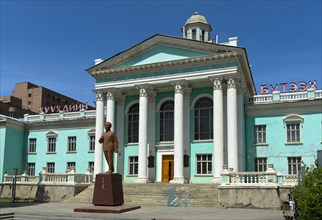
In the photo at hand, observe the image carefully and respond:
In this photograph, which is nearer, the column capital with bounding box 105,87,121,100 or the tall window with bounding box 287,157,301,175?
the tall window with bounding box 287,157,301,175

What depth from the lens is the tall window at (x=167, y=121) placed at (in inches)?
1375

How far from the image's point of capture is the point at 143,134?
33.2 metres

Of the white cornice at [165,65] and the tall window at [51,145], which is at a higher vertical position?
the white cornice at [165,65]

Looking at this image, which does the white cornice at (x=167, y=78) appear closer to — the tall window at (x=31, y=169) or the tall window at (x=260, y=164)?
the tall window at (x=260, y=164)

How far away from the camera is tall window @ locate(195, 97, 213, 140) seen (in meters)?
33.4

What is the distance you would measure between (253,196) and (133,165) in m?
14.0

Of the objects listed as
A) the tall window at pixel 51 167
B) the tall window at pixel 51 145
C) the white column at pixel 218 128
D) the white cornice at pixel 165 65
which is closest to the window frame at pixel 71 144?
the tall window at pixel 51 145

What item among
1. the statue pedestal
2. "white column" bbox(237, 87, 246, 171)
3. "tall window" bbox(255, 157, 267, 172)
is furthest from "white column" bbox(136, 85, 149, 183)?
the statue pedestal

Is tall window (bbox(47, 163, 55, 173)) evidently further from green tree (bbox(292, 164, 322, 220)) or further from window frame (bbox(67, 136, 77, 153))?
green tree (bbox(292, 164, 322, 220))

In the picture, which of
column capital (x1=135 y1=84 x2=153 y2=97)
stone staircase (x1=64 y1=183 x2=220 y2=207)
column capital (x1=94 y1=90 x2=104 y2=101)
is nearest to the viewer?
stone staircase (x1=64 y1=183 x2=220 y2=207)

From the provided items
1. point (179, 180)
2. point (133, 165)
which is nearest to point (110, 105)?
point (133, 165)

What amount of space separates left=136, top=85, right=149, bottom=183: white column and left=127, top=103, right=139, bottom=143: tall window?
9.12 ft

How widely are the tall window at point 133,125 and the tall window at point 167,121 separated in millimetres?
2426

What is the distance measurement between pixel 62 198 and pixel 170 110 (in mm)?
12188
